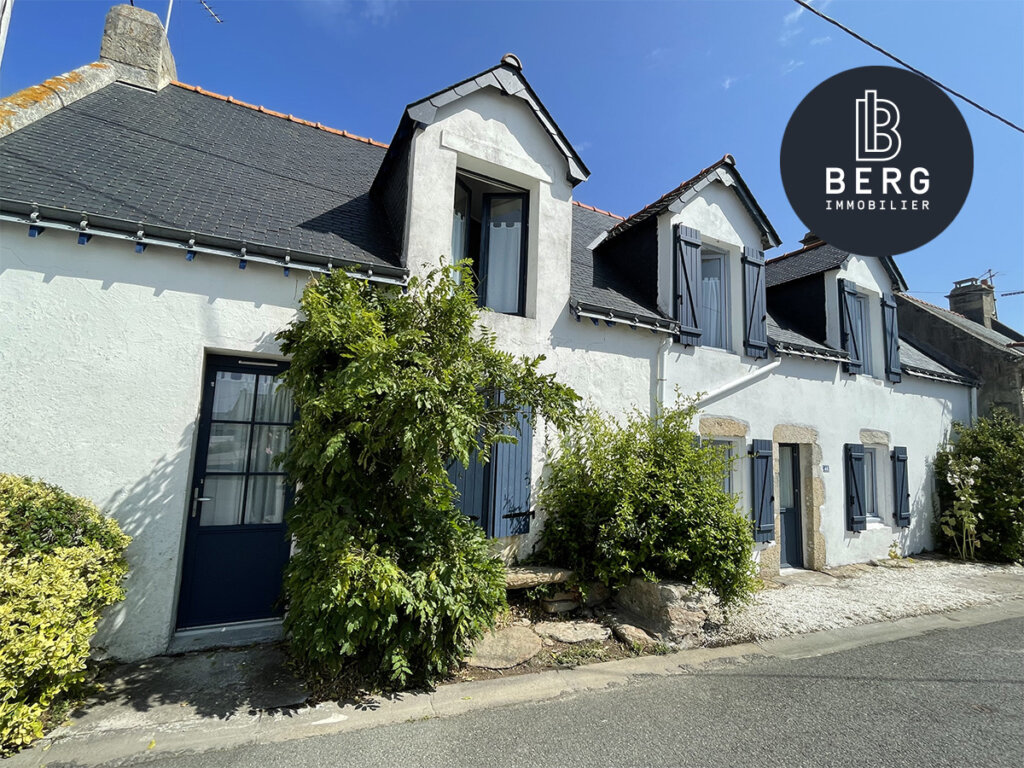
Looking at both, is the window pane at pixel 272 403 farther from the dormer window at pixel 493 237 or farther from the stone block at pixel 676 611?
the stone block at pixel 676 611

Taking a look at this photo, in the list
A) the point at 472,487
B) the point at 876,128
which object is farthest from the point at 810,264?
the point at 472,487

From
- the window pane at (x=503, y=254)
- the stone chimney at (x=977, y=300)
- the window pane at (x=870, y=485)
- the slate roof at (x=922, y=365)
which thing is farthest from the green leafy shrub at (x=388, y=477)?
the stone chimney at (x=977, y=300)

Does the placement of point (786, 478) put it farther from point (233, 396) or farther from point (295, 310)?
point (233, 396)

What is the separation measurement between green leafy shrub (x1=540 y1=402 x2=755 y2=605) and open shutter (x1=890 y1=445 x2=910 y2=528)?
583 centimetres

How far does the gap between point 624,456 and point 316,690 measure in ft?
11.8

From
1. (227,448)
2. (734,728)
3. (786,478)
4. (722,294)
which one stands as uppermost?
(722,294)

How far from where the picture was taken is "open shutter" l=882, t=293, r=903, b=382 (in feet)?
29.9

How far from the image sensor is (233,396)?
458cm

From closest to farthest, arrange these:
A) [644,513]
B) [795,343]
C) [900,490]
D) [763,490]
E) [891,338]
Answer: [644,513] < [763,490] < [795,343] < [900,490] < [891,338]

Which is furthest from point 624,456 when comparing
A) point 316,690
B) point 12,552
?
point 12,552

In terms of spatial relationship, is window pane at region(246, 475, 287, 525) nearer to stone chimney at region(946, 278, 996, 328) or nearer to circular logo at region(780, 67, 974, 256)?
circular logo at region(780, 67, 974, 256)

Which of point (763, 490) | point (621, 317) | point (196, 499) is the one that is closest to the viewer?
point (196, 499)

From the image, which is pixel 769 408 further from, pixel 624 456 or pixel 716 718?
pixel 716 718

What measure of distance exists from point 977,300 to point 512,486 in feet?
51.2
